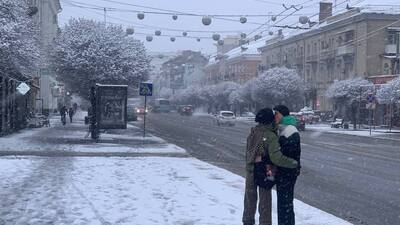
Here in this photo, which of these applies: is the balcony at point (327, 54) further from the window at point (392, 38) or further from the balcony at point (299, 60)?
the window at point (392, 38)

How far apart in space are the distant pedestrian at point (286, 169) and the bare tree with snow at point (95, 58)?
3421 centimetres

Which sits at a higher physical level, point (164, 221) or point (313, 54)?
point (313, 54)

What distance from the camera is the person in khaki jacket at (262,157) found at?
7.91 metres

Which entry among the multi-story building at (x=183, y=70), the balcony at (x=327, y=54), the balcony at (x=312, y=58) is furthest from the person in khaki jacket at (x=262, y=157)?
the multi-story building at (x=183, y=70)

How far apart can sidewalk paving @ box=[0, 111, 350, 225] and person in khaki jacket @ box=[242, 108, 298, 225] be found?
88cm

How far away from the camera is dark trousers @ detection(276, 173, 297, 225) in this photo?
809 centimetres

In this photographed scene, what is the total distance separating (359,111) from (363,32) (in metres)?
8.03

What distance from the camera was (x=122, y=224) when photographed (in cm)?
912

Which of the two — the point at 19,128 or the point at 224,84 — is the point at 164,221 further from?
the point at 224,84

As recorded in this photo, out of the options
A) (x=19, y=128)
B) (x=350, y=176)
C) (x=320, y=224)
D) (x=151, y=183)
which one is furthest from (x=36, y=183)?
(x=19, y=128)

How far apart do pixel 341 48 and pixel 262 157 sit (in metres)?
60.0

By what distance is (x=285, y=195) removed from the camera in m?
8.19

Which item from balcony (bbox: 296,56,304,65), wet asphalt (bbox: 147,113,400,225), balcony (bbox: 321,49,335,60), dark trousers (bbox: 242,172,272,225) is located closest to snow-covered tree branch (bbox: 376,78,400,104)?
wet asphalt (bbox: 147,113,400,225)

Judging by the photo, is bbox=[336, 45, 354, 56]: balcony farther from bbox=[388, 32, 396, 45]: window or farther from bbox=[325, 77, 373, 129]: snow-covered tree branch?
bbox=[325, 77, 373, 129]: snow-covered tree branch
